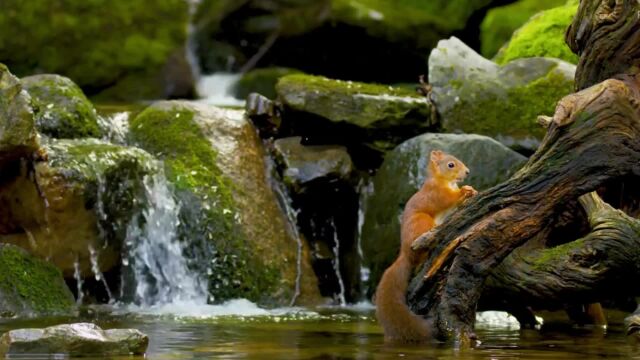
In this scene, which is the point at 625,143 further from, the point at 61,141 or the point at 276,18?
the point at 276,18

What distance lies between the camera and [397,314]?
320 inches

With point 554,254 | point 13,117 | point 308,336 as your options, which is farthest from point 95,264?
point 554,254

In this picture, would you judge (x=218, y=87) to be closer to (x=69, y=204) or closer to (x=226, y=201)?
(x=226, y=201)

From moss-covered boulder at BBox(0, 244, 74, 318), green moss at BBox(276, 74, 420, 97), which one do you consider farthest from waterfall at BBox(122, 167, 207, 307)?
green moss at BBox(276, 74, 420, 97)

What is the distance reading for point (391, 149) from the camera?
1418 centimetres

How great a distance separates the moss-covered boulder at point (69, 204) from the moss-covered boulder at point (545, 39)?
229 inches

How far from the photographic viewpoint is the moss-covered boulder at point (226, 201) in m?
13.1

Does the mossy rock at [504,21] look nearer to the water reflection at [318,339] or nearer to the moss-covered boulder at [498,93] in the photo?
the moss-covered boulder at [498,93]

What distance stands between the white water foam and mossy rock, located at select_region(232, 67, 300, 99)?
0.37ft

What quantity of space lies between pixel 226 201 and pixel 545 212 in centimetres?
597

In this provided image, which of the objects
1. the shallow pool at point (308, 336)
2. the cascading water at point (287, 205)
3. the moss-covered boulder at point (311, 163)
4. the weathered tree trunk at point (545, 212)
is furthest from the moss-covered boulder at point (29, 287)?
the weathered tree trunk at point (545, 212)

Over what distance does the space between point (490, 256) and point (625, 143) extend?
3.97ft

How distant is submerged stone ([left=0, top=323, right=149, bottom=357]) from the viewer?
694 centimetres

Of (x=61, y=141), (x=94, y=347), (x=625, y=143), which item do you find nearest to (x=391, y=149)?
(x=61, y=141)
